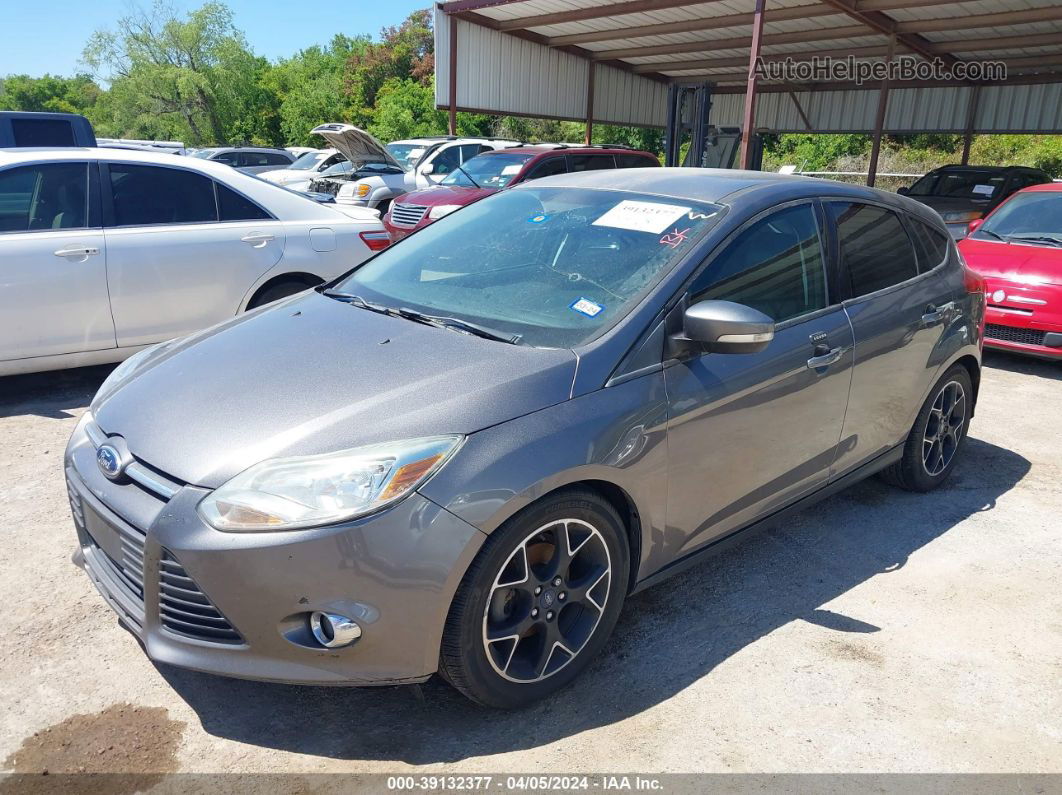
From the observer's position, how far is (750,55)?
1608 cm

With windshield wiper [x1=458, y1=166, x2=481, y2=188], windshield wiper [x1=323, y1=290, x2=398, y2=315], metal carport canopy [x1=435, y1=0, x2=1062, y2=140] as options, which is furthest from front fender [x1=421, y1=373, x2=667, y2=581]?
metal carport canopy [x1=435, y1=0, x2=1062, y2=140]

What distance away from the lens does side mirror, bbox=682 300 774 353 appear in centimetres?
270

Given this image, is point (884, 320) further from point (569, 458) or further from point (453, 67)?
point (453, 67)

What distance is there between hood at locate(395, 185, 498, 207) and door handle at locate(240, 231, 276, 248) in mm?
4782

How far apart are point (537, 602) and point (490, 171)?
9.76 metres

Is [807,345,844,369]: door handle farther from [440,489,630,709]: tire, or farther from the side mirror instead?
[440,489,630,709]: tire

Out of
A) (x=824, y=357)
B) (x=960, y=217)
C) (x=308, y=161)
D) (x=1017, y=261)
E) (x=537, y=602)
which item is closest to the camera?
(x=537, y=602)

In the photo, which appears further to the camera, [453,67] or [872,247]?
[453,67]

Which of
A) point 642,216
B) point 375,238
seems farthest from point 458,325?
point 375,238

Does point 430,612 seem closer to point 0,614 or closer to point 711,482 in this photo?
point 711,482

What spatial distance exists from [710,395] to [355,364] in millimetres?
1197

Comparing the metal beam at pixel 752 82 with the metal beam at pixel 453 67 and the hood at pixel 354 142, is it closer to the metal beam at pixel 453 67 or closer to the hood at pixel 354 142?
the hood at pixel 354 142

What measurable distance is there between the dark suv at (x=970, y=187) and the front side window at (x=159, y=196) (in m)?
10.0

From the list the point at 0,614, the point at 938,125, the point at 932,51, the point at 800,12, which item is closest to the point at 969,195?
the point at 800,12
